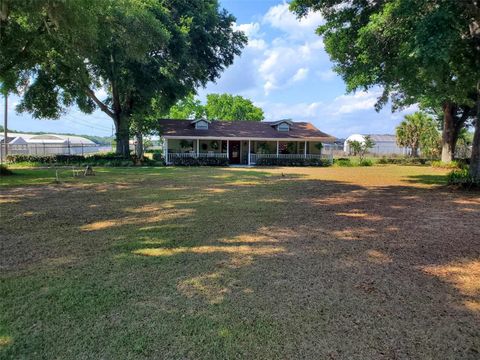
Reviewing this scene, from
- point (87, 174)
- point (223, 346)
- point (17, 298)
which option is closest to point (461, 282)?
point (223, 346)

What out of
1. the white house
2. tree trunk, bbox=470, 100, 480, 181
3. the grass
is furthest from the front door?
the white house

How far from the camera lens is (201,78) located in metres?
30.0

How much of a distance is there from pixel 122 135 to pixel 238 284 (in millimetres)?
25241

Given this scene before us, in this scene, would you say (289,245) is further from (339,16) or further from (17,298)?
(339,16)

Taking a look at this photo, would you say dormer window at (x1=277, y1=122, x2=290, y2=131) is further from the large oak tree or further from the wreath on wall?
the large oak tree

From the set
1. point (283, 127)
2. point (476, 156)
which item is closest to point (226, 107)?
point (283, 127)

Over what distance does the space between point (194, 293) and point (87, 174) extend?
52.1 feet

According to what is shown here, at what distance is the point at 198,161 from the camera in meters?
27.1

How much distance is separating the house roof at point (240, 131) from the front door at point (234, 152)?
1405 millimetres

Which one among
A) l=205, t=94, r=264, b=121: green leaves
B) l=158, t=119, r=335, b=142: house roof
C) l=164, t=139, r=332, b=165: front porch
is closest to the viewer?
l=164, t=139, r=332, b=165: front porch

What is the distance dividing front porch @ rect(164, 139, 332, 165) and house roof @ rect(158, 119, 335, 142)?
0.65 meters

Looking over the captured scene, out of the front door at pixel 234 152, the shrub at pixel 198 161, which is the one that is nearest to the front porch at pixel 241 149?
the front door at pixel 234 152

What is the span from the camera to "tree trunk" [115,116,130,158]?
2722 centimetres

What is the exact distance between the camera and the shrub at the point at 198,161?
26919 mm
